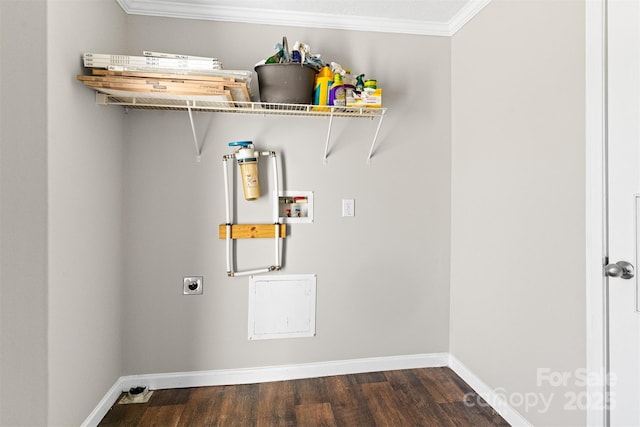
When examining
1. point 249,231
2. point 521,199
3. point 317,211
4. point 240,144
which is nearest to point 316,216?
point 317,211

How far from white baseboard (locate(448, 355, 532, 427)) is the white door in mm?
490

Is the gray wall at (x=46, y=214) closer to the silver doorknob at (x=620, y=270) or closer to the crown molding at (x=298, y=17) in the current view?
the crown molding at (x=298, y=17)

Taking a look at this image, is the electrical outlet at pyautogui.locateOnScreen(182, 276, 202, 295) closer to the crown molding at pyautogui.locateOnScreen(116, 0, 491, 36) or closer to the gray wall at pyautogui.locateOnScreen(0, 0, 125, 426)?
the gray wall at pyautogui.locateOnScreen(0, 0, 125, 426)

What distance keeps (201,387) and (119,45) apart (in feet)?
6.35

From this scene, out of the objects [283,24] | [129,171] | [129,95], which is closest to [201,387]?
[129,171]

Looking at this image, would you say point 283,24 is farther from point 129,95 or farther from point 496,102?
point 496,102

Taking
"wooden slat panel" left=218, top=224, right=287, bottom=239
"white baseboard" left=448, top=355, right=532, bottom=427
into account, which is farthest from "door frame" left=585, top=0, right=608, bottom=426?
"wooden slat panel" left=218, top=224, right=287, bottom=239

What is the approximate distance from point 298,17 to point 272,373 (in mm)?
2096

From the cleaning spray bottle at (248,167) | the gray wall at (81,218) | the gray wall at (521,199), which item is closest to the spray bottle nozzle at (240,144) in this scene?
the cleaning spray bottle at (248,167)

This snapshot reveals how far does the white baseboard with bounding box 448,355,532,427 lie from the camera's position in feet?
5.48

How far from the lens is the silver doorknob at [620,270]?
3.90 feet

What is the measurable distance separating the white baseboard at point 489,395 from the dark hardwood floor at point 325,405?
0.03 m

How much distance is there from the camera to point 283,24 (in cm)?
207

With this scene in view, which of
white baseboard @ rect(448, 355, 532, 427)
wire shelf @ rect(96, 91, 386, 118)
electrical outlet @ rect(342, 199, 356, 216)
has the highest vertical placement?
wire shelf @ rect(96, 91, 386, 118)
